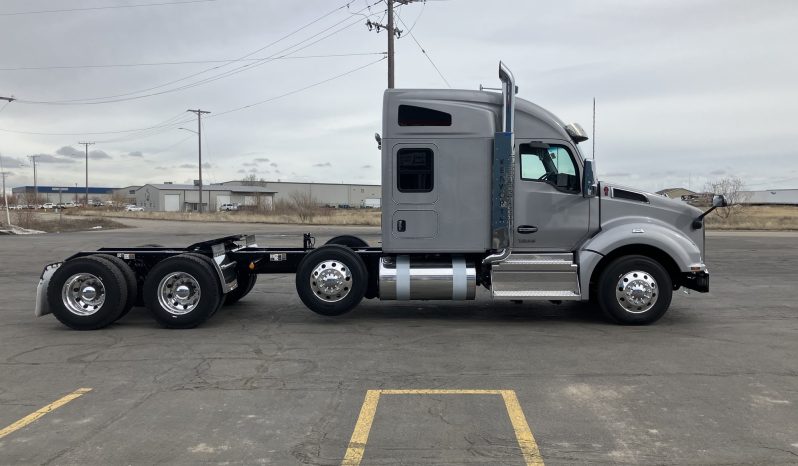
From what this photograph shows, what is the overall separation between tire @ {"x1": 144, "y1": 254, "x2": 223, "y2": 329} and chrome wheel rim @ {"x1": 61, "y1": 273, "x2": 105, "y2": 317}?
709 millimetres

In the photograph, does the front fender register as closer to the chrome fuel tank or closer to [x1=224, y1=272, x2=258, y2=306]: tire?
the chrome fuel tank

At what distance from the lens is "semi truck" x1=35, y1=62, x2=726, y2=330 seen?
7.88 meters

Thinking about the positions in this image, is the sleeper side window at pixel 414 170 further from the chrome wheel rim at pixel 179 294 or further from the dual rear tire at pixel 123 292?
the chrome wheel rim at pixel 179 294

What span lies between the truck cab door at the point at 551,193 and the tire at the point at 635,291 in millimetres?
725

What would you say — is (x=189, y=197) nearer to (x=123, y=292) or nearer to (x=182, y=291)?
(x=123, y=292)

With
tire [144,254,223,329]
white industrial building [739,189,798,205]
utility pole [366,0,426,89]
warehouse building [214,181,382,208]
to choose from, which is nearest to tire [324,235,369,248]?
tire [144,254,223,329]

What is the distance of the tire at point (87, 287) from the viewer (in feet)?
25.8

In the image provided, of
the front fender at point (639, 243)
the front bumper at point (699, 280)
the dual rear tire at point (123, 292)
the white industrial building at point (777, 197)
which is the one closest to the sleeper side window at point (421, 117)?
the front fender at point (639, 243)

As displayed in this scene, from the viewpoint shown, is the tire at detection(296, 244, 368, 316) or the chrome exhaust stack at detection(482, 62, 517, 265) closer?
the chrome exhaust stack at detection(482, 62, 517, 265)

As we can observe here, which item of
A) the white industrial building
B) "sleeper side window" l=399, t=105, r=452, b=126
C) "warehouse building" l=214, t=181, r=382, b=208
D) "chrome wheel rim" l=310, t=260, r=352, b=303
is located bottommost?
"chrome wheel rim" l=310, t=260, r=352, b=303

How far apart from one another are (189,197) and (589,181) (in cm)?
12080

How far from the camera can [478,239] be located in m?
8.17

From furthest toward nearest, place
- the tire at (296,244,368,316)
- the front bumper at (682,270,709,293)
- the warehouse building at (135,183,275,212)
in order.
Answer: the warehouse building at (135,183,275,212), the tire at (296,244,368,316), the front bumper at (682,270,709,293)

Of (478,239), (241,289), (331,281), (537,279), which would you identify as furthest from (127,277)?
(537,279)
